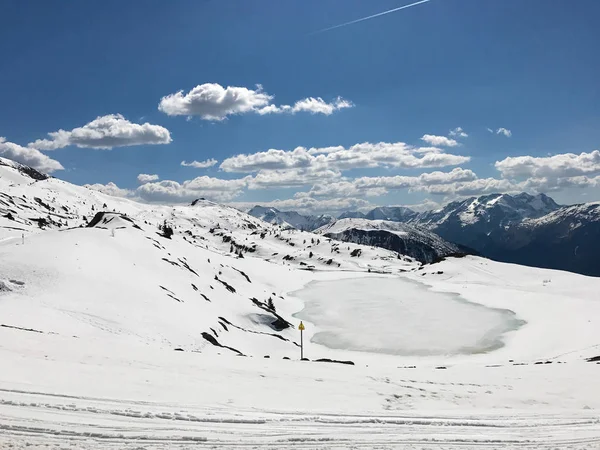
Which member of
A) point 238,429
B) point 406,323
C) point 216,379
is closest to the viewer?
point 238,429

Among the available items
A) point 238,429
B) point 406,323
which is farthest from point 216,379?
point 406,323

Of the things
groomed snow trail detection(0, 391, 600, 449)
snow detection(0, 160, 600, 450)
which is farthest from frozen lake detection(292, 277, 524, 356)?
groomed snow trail detection(0, 391, 600, 449)

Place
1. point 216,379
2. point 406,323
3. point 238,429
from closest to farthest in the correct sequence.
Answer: point 238,429, point 216,379, point 406,323

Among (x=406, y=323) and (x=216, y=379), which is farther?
(x=406, y=323)

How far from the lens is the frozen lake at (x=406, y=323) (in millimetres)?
52156

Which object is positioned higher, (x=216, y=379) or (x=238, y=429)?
(x=216, y=379)

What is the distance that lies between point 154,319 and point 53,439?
2871 cm

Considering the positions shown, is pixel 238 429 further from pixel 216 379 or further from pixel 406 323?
pixel 406 323

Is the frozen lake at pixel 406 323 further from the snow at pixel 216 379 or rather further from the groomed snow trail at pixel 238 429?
the groomed snow trail at pixel 238 429

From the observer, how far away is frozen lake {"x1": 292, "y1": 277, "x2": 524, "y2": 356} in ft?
171

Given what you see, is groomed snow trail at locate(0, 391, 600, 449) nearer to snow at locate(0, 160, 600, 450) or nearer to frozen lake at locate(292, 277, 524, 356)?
snow at locate(0, 160, 600, 450)

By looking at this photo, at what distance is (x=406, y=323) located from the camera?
64500mm

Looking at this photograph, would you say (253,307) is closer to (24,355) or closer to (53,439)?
(24,355)

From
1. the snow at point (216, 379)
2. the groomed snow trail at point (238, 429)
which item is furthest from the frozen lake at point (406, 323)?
the groomed snow trail at point (238, 429)
